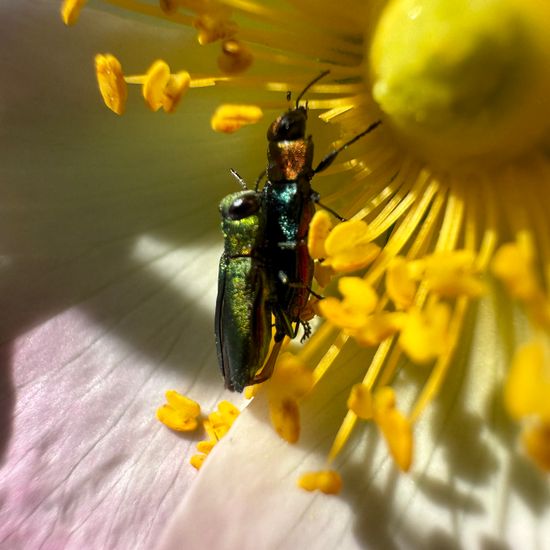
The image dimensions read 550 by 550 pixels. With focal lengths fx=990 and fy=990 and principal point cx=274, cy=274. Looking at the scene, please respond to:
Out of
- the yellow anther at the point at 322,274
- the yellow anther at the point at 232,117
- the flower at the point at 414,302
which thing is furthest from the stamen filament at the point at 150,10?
the yellow anther at the point at 322,274

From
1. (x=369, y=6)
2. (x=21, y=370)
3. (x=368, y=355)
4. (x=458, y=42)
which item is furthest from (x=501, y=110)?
(x=21, y=370)

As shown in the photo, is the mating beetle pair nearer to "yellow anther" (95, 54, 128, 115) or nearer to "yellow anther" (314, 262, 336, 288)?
"yellow anther" (314, 262, 336, 288)

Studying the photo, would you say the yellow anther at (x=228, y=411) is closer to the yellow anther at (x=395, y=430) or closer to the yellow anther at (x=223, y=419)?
the yellow anther at (x=223, y=419)

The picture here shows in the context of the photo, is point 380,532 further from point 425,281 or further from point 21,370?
point 21,370

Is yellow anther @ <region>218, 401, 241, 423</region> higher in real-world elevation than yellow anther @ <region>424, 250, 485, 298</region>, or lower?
lower

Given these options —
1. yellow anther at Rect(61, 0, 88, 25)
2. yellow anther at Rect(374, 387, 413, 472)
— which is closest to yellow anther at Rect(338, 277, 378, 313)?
yellow anther at Rect(374, 387, 413, 472)
